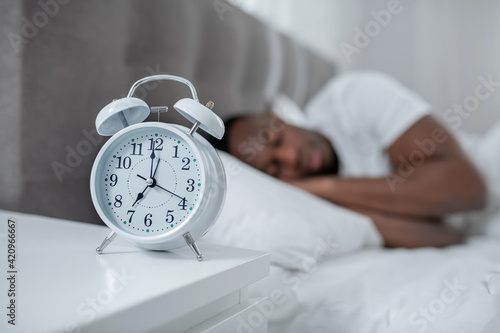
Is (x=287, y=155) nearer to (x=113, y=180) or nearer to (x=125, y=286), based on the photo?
(x=113, y=180)

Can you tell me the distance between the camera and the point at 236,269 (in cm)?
53

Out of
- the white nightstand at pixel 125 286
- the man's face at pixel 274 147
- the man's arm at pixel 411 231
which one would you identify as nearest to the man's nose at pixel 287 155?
the man's face at pixel 274 147

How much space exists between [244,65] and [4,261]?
1262 millimetres

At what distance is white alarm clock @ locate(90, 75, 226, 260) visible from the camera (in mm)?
555

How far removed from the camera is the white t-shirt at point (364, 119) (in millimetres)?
1650

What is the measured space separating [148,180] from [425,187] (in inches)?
45.0

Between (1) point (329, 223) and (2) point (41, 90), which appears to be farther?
(1) point (329, 223)

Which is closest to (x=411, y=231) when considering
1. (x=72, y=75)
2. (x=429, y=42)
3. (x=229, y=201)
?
(x=229, y=201)

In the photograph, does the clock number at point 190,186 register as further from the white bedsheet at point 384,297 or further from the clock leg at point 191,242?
the white bedsheet at point 384,297

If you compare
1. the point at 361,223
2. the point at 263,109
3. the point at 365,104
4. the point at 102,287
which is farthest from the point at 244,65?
the point at 102,287

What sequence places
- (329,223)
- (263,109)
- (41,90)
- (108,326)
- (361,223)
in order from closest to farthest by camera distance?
(108,326) → (41,90) → (329,223) → (361,223) → (263,109)

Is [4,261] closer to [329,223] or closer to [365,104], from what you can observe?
[329,223]

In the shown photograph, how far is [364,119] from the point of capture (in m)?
1.75

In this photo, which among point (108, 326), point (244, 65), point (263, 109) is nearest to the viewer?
point (108, 326)
